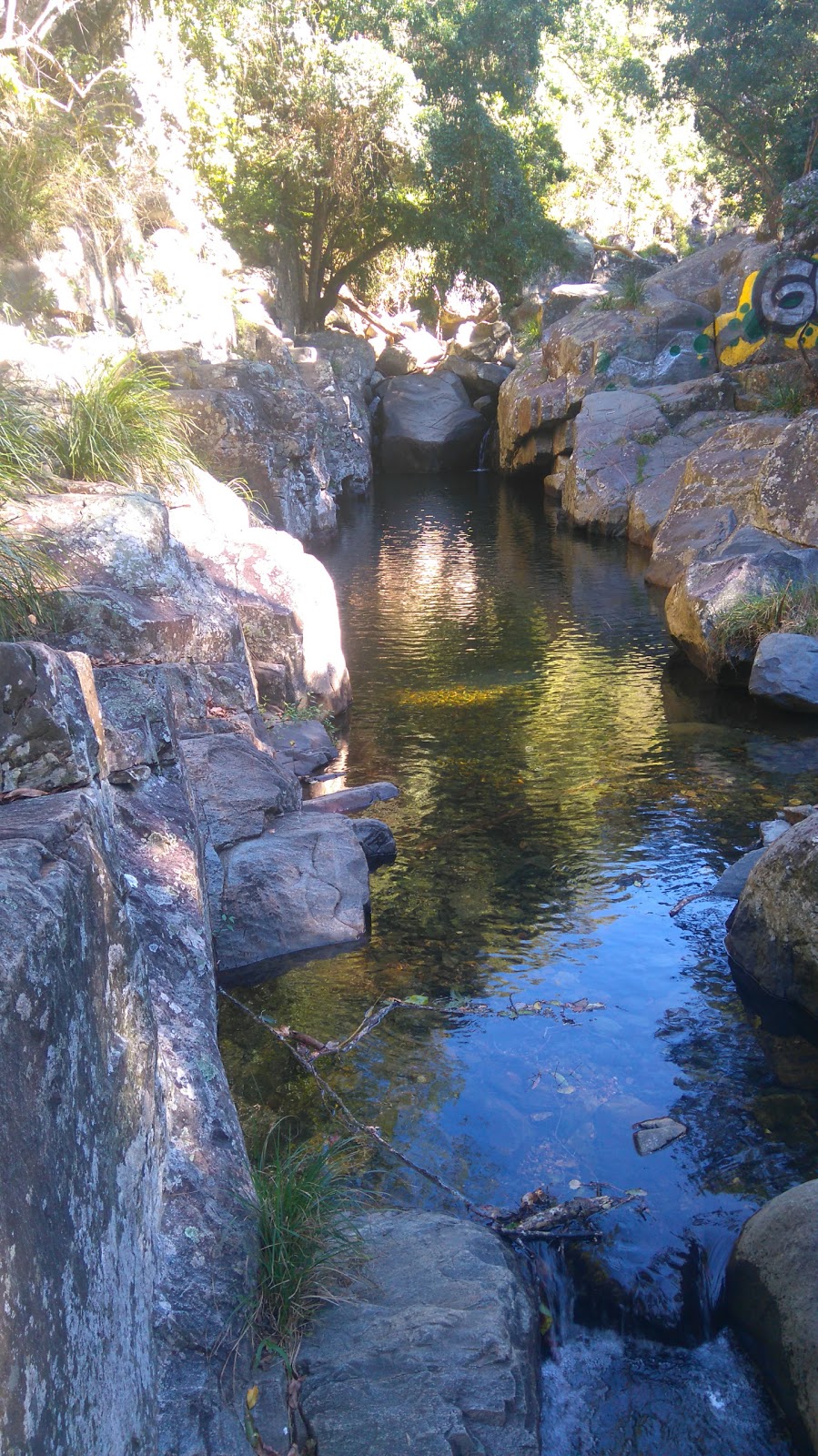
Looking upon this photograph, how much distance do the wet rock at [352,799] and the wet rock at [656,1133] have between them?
11.3ft

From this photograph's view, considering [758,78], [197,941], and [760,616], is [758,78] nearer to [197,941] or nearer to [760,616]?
[760,616]

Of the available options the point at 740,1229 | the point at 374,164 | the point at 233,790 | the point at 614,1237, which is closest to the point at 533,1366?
the point at 614,1237

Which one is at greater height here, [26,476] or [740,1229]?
[26,476]

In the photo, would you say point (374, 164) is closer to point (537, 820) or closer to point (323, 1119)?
point (537, 820)

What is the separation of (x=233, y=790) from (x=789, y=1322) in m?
4.07

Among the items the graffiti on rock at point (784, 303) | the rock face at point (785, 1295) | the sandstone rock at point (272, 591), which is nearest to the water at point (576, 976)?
the rock face at point (785, 1295)

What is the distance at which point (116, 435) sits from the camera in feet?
25.2

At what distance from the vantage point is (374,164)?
26375mm

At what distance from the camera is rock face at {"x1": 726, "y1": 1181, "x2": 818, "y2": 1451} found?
9.89 ft

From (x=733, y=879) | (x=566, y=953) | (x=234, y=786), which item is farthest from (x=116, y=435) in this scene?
(x=733, y=879)

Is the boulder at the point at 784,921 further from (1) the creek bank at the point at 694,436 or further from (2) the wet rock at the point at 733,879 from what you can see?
(1) the creek bank at the point at 694,436

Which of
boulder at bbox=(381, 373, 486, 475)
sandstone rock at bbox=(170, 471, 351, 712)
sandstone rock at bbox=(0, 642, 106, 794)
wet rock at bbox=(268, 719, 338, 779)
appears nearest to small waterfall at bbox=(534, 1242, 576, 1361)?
sandstone rock at bbox=(0, 642, 106, 794)

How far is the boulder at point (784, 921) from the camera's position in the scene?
4934 mm

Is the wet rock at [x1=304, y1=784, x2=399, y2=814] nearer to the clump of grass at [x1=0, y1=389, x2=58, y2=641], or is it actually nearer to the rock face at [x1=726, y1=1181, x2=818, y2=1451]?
Result: the clump of grass at [x1=0, y1=389, x2=58, y2=641]
